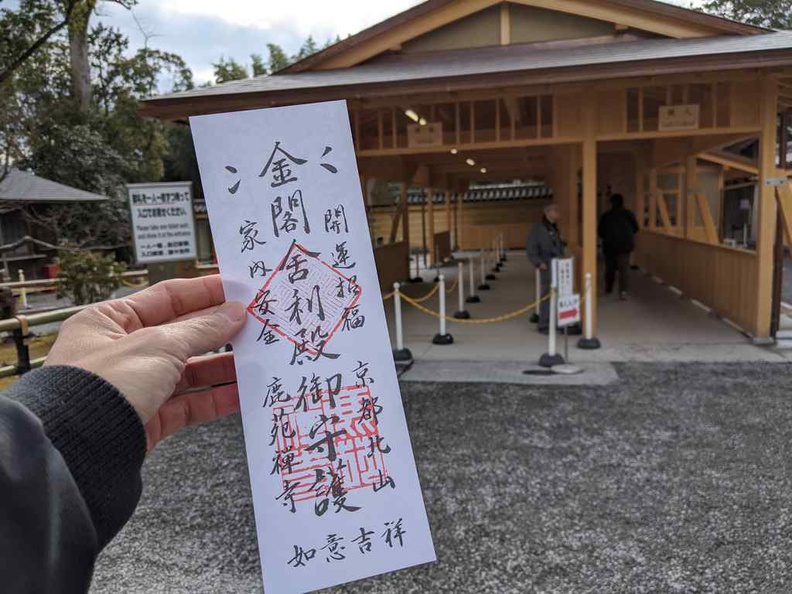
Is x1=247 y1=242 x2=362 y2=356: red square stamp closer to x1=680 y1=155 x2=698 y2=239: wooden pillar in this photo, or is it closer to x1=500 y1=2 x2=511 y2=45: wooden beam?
x1=500 y1=2 x2=511 y2=45: wooden beam

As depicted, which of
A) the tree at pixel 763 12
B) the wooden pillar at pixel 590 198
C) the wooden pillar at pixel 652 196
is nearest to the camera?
the wooden pillar at pixel 590 198

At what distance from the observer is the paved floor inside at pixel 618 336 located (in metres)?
7.41

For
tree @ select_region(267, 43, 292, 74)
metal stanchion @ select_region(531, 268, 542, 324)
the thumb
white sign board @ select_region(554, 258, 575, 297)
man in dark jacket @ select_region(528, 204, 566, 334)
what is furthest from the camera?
tree @ select_region(267, 43, 292, 74)

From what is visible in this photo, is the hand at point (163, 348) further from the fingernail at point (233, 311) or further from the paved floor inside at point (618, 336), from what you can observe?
the paved floor inside at point (618, 336)

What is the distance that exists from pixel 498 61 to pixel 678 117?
225 centimetres

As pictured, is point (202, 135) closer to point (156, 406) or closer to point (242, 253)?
point (242, 253)

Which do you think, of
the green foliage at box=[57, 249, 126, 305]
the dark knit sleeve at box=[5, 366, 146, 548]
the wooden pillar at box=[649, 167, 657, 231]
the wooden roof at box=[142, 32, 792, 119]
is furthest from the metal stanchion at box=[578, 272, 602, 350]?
the green foliage at box=[57, 249, 126, 305]

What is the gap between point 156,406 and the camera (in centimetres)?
121

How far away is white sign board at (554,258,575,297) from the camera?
762 centimetres

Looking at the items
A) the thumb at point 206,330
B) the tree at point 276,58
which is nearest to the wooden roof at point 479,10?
the thumb at point 206,330

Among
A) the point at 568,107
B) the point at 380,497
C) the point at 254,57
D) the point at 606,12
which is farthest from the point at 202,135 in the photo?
the point at 254,57

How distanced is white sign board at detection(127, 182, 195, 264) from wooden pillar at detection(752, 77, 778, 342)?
6711 mm

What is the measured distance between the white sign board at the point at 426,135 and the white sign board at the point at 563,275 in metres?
2.25

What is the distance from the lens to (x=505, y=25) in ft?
28.4
